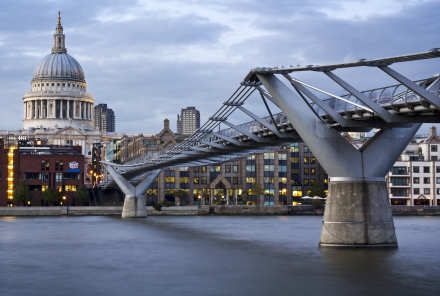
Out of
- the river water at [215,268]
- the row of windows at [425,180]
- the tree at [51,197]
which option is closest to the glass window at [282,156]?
the row of windows at [425,180]

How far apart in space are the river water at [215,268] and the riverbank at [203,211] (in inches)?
2623

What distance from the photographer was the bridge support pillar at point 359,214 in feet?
141

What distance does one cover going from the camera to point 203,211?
12862 centimetres

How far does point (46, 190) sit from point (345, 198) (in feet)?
340

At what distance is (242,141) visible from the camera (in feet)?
206

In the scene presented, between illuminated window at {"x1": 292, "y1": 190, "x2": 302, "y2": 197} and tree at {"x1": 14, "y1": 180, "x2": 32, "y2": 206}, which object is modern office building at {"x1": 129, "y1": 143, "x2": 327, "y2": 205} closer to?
illuminated window at {"x1": 292, "y1": 190, "x2": 302, "y2": 197}

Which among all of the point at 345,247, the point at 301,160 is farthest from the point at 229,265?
the point at 301,160

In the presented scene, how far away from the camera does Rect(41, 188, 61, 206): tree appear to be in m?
137

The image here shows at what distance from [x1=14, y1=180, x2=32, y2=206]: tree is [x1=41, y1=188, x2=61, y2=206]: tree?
3044 millimetres

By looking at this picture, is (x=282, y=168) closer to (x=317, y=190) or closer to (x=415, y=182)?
(x=317, y=190)

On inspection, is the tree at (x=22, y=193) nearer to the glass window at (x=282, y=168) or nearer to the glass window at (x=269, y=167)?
the glass window at (x=269, y=167)

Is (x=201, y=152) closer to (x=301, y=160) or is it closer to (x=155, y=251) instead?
(x=155, y=251)

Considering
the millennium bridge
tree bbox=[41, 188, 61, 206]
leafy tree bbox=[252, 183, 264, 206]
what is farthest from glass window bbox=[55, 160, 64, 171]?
the millennium bridge

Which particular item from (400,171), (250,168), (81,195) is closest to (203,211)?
(81,195)
